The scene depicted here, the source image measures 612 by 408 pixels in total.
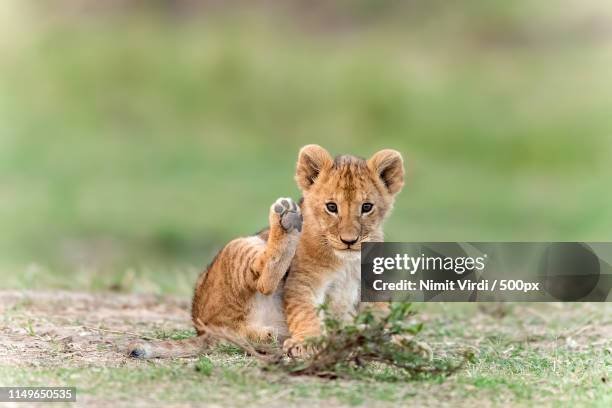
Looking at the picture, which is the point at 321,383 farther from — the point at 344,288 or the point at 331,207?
the point at 331,207

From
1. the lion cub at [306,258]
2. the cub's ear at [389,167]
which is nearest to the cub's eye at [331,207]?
the lion cub at [306,258]

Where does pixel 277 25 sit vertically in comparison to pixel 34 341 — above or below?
above

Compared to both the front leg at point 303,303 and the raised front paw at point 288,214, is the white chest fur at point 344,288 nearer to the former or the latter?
the front leg at point 303,303

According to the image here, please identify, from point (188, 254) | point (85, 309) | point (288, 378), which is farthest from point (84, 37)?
point (288, 378)

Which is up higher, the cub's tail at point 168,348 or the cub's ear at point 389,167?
the cub's ear at point 389,167

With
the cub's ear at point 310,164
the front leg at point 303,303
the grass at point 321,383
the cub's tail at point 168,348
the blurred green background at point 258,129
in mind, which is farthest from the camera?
the blurred green background at point 258,129

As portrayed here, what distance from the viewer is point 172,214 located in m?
15.9

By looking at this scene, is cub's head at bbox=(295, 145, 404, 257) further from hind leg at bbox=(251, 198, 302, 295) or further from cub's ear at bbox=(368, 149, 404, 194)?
hind leg at bbox=(251, 198, 302, 295)

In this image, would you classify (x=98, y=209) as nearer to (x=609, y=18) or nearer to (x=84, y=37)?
(x=84, y=37)

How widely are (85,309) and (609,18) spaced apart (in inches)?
559

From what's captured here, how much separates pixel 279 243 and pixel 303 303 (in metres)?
0.35

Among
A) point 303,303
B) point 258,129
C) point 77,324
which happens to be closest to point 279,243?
point 303,303

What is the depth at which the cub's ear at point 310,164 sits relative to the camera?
6.93m

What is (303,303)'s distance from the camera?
6734 millimetres
